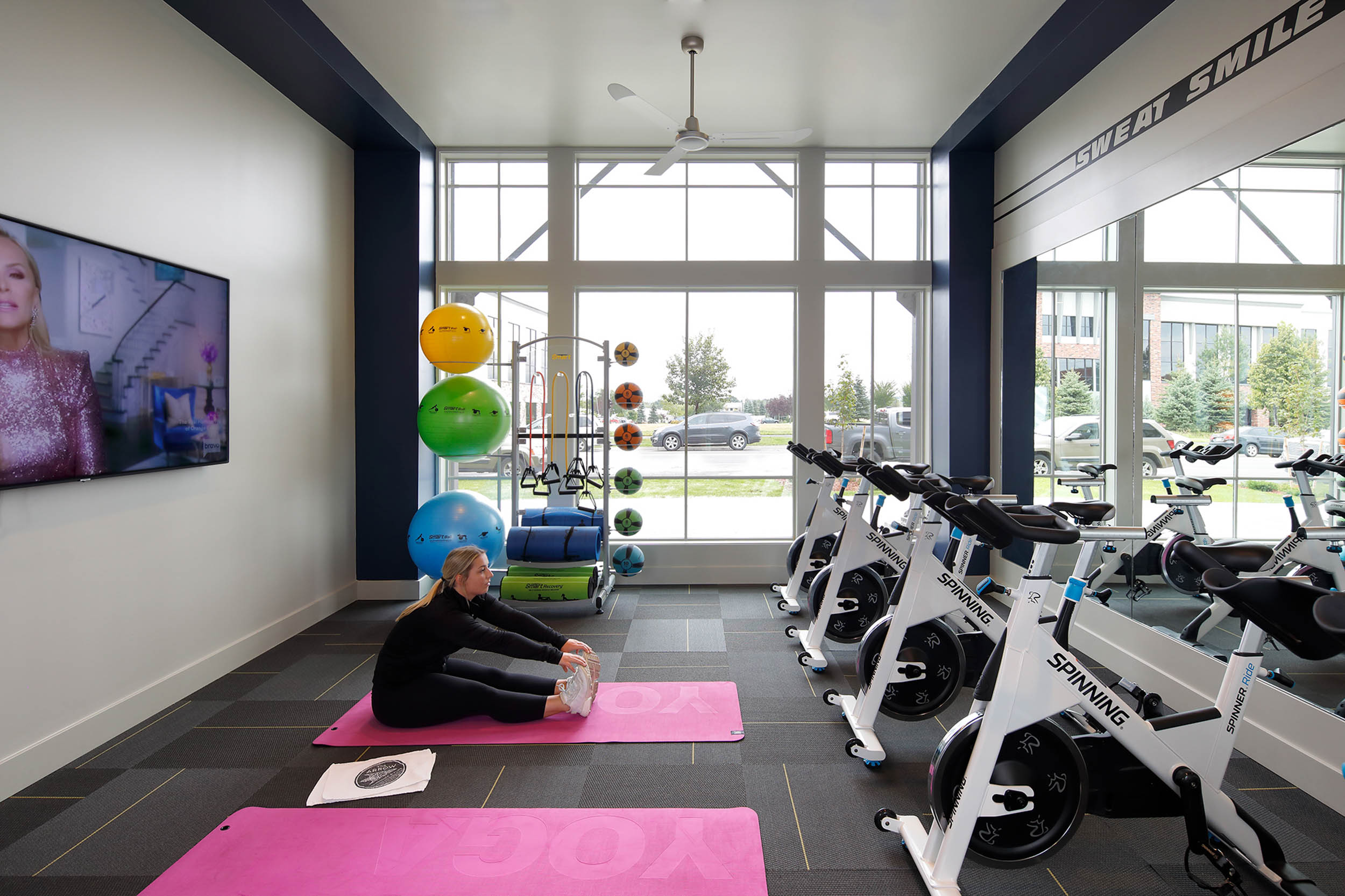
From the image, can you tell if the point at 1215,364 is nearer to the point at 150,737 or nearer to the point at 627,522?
the point at 627,522

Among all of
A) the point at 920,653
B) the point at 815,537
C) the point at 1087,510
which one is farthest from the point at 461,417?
the point at 1087,510

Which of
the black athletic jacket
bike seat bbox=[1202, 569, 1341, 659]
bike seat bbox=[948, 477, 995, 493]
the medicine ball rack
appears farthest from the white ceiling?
bike seat bbox=[1202, 569, 1341, 659]

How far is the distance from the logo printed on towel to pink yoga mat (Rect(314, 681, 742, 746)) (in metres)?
0.20

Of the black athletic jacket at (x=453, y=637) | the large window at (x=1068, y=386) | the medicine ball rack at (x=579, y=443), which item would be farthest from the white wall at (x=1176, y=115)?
the black athletic jacket at (x=453, y=637)

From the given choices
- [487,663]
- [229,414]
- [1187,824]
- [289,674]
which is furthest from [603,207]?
[1187,824]

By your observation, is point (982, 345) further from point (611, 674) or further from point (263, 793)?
point (263, 793)

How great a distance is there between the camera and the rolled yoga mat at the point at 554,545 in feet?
16.6

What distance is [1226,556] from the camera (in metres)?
1.96

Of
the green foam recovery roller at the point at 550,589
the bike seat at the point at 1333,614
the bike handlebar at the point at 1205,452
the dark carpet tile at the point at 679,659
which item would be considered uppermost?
the bike handlebar at the point at 1205,452

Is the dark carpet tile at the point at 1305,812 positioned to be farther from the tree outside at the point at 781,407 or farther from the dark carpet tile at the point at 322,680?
the dark carpet tile at the point at 322,680

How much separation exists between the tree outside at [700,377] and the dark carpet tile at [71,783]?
4.35 metres

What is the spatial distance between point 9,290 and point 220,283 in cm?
129

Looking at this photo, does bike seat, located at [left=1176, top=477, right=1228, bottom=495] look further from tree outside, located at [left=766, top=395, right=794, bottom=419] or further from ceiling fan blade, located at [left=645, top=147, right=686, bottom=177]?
ceiling fan blade, located at [left=645, top=147, right=686, bottom=177]

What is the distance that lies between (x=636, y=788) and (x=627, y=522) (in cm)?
283
